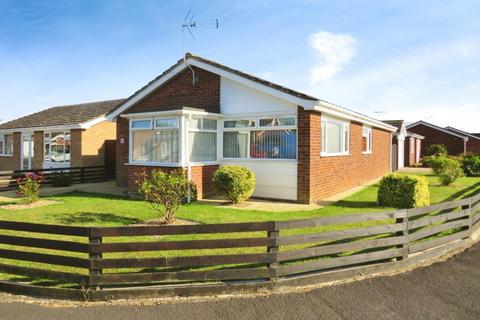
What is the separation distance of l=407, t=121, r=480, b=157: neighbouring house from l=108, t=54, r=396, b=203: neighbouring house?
26.1m

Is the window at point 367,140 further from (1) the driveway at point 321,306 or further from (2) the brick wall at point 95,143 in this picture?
(2) the brick wall at point 95,143

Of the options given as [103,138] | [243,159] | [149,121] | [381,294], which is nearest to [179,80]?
[149,121]

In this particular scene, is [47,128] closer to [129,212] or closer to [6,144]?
Answer: [6,144]

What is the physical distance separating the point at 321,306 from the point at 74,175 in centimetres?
1586

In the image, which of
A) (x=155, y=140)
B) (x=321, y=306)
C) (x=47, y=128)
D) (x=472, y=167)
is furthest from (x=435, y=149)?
(x=321, y=306)

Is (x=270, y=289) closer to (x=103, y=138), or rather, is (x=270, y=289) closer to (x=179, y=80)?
(x=179, y=80)

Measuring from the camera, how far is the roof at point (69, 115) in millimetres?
20433

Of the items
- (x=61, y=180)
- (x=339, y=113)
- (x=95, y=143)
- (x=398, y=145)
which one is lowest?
(x=61, y=180)

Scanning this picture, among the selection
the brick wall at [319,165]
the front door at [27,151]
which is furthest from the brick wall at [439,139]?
the front door at [27,151]

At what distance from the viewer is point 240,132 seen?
12.8m

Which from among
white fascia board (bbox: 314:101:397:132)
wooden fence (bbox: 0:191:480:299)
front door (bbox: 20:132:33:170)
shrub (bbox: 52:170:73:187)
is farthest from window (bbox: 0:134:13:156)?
wooden fence (bbox: 0:191:480:299)

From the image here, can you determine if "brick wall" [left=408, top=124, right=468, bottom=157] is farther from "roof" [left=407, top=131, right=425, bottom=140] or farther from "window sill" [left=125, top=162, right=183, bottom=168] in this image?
"window sill" [left=125, top=162, right=183, bottom=168]

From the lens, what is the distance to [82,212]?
956cm

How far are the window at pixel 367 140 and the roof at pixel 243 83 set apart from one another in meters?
1.55
